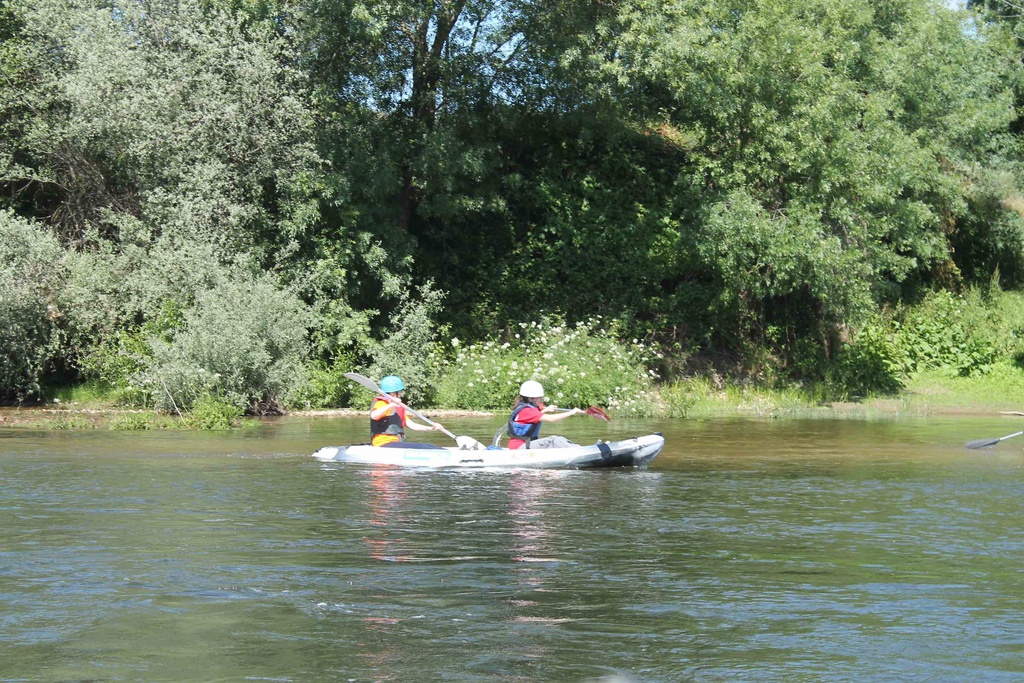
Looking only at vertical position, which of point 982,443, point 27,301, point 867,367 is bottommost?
point 982,443

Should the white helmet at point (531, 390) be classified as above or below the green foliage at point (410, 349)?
below

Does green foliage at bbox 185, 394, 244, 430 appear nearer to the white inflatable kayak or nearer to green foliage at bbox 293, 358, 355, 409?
green foliage at bbox 293, 358, 355, 409

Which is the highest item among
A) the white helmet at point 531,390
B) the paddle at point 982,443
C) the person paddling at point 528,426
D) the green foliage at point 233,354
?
the green foliage at point 233,354

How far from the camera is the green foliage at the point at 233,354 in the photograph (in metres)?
21.8

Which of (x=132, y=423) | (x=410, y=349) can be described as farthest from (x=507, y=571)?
(x=410, y=349)

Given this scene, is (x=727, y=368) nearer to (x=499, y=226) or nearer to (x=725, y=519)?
(x=499, y=226)

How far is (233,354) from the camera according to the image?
2186 centimetres

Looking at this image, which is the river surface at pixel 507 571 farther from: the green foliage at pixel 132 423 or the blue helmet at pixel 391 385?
the green foliage at pixel 132 423

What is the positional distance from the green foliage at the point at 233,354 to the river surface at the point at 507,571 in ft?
17.7

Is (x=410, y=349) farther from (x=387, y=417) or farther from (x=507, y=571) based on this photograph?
(x=507, y=571)

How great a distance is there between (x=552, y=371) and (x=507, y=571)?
48.2ft

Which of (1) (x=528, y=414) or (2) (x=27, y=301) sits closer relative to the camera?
(1) (x=528, y=414)

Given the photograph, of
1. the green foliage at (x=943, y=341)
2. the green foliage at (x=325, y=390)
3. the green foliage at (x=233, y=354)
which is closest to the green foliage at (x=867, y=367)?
the green foliage at (x=943, y=341)

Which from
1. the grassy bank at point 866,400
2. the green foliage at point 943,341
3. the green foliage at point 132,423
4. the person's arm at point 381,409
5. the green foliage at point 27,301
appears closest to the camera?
the person's arm at point 381,409
